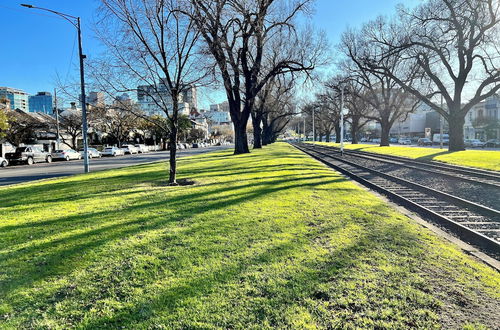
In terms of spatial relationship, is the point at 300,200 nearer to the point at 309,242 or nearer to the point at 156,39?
the point at 309,242

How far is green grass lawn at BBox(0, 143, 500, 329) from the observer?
9.36 ft

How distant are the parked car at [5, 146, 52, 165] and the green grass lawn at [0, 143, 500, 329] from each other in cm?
2719

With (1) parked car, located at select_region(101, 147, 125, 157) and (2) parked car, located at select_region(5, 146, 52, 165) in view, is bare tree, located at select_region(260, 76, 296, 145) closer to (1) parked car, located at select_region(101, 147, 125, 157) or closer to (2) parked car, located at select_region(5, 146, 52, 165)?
(1) parked car, located at select_region(101, 147, 125, 157)

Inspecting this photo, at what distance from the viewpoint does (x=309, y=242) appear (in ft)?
15.5

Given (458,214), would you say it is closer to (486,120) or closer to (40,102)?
(40,102)

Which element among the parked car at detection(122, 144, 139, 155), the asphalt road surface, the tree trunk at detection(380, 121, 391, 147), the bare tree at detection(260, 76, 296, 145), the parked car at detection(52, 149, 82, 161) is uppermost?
the bare tree at detection(260, 76, 296, 145)

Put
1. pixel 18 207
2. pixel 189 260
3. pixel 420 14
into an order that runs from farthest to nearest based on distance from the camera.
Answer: pixel 420 14
pixel 18 207
pixel 189 260

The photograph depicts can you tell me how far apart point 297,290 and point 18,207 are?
7227 mm

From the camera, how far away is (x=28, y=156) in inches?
1131

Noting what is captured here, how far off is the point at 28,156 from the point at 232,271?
32949 millimetres

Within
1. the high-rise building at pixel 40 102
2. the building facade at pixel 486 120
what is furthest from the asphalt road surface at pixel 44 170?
the building facade at pixel 486 120

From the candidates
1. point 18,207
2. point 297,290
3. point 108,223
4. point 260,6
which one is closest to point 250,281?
point 297,290

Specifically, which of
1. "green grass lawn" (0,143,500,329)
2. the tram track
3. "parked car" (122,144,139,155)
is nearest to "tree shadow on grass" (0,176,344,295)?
"green grass lawn" (0,143,500,329)

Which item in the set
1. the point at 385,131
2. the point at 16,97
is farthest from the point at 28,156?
the point at 385,131
